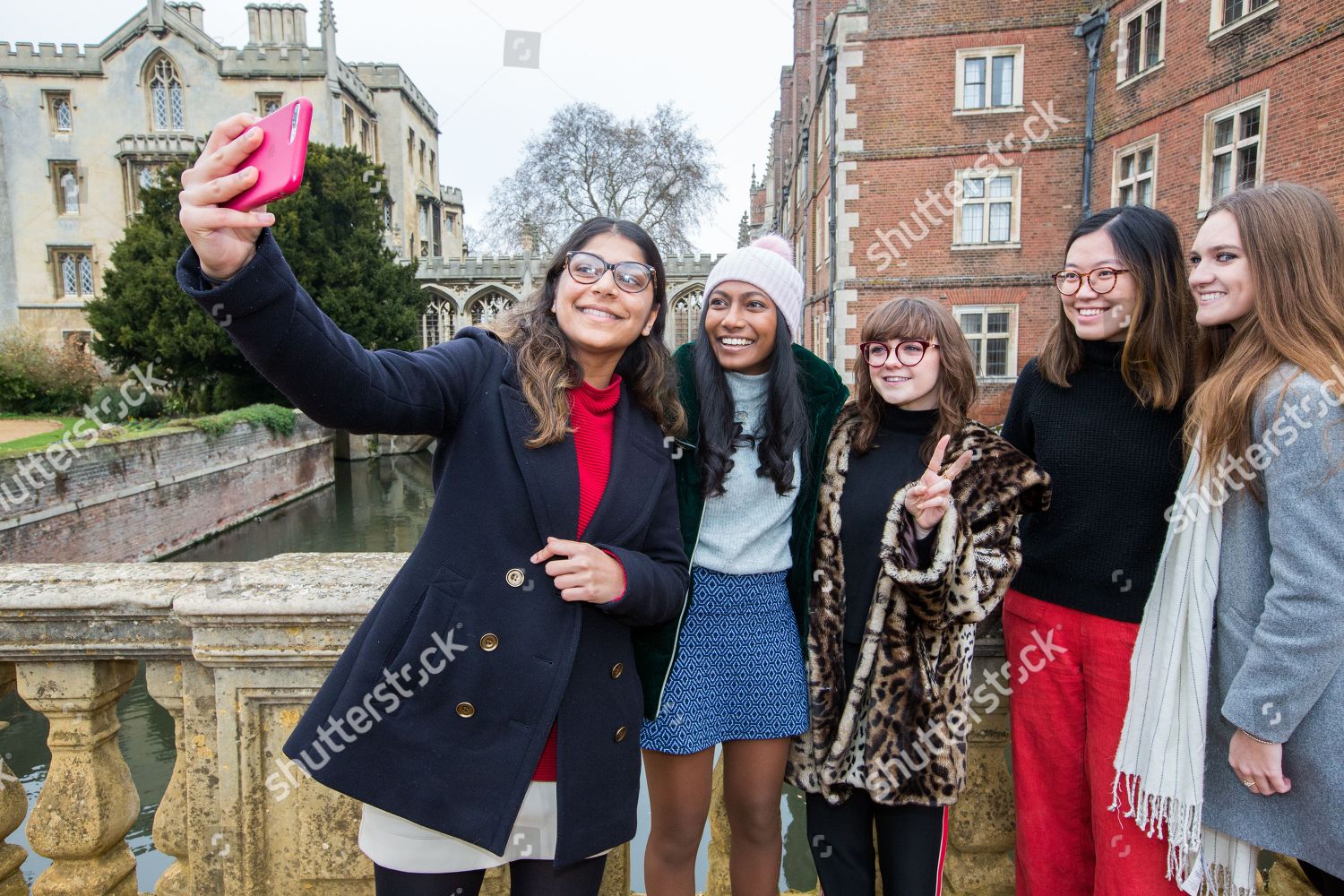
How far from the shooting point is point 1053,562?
182 centimetres

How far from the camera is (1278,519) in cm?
143

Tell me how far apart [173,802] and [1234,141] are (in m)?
14.2

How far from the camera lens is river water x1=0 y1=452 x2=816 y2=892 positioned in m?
5.58

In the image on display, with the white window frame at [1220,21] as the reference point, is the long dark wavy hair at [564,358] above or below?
below

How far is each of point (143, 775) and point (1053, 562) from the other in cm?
752

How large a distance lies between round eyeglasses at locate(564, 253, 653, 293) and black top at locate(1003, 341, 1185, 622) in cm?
105

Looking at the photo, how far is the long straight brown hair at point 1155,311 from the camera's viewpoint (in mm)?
1770

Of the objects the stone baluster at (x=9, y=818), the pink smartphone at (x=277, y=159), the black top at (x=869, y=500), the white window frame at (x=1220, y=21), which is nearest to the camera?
the pink smartphone at (x=277, y=159)

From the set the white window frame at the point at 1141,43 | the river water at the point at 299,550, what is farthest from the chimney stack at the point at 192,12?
the white window frame at the point at 1141,43

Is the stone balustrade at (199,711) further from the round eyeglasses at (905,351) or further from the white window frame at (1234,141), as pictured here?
the white window frame at (1234,141)

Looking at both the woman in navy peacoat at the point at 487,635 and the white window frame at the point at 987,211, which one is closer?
the woman in navy peacoat at the point at 487,635

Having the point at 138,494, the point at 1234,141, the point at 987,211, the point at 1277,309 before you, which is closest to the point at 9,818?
the point at 1277,309

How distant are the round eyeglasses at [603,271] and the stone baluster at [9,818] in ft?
5.60

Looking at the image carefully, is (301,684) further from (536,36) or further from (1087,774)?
(536,36)
